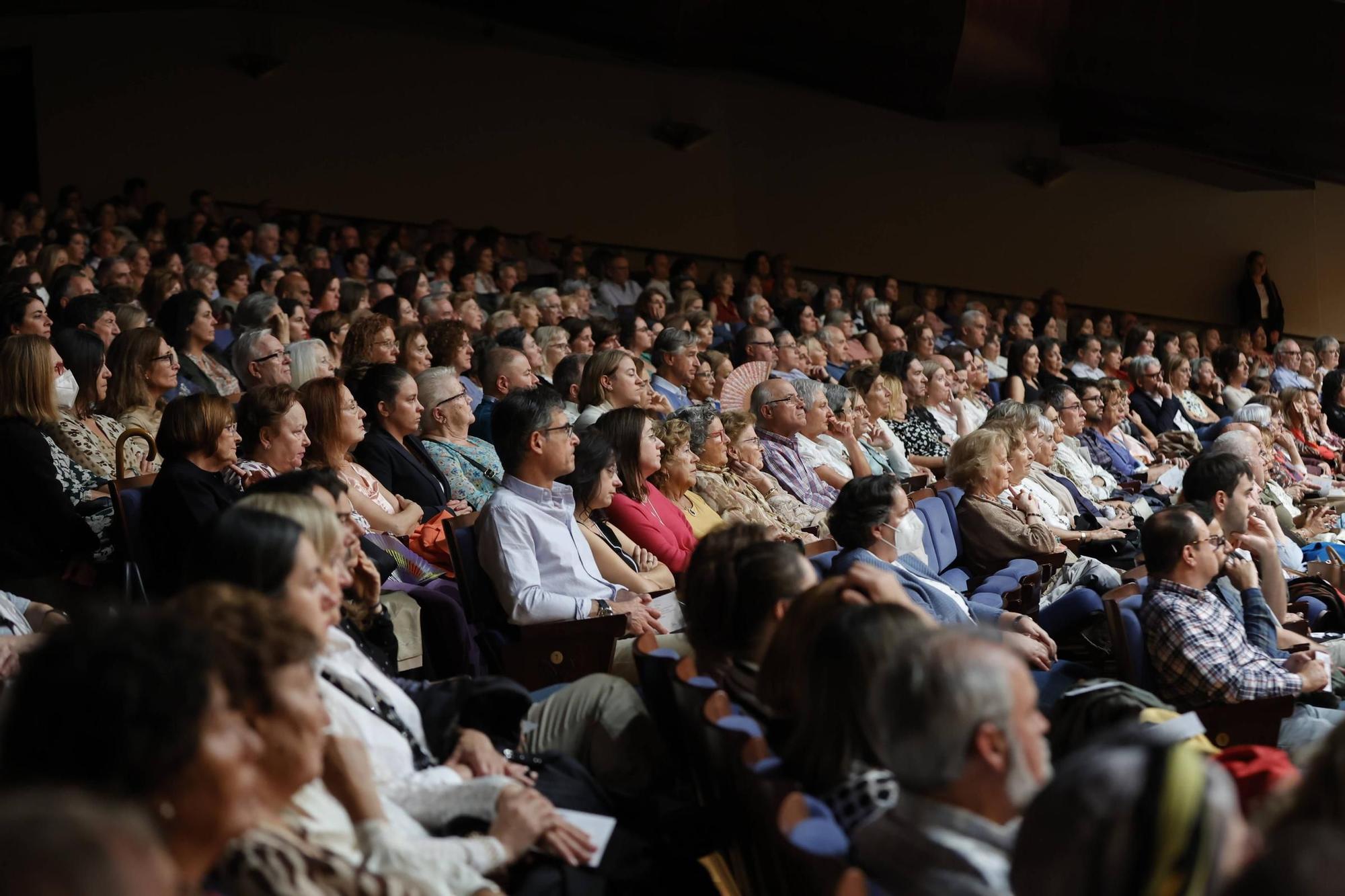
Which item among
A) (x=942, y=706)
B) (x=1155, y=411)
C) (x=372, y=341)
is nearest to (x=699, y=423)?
(x=372, y=341)

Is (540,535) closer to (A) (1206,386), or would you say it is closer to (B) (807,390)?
(B) (807,390)

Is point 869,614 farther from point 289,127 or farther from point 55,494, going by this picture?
point 289,127

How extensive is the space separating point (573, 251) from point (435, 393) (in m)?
4.96

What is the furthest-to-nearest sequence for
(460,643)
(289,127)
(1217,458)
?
(289,127)
(1217,458)
(460,643)

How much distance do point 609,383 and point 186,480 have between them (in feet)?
6.39

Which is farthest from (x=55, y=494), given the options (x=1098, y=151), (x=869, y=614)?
(x=1098, y=151)

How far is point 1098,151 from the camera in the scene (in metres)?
10.7

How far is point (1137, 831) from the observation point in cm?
120

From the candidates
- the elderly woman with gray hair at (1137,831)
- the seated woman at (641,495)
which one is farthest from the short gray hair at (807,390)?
the elderly woman with gray hair at (1137,831)

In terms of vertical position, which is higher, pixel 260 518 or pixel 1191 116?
pixel 1191 116

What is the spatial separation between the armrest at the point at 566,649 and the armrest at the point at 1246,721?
45.8 inches

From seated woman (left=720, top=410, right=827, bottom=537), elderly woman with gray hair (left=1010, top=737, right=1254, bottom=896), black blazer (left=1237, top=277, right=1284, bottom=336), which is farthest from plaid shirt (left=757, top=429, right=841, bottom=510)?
black blazer (left=1237, top=277, right=1284, bottom=336)

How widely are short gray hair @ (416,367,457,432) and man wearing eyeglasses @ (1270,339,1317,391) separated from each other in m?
6.04

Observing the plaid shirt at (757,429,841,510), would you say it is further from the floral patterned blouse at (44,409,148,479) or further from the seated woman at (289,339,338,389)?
the floral patterned blouse at (44,409,148,479)
